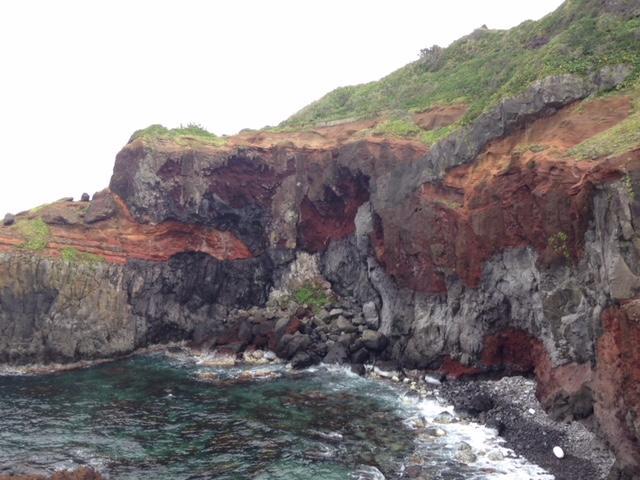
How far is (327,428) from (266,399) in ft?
18.1

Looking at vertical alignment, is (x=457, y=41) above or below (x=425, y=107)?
above

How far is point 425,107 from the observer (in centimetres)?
4462

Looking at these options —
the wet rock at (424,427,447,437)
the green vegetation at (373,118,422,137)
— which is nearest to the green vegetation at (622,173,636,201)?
the wet rock at (424,427,447,437)

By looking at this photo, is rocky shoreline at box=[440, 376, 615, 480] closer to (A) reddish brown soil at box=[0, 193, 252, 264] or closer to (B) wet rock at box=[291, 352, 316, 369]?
(B) wet rock at box=[291, 352, 316, 369]

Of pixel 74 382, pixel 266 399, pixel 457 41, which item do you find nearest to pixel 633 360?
pixel 266 399

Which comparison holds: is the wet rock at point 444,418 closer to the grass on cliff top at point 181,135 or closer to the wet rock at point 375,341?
the wet rock at point 375,341

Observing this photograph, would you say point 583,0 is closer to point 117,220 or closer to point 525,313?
point 525,313

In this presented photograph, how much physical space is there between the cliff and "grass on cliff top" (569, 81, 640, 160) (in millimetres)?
112

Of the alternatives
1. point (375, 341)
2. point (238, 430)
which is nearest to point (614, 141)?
point (375, 341)

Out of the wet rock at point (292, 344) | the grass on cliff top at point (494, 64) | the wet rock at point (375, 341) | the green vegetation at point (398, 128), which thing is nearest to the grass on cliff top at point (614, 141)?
the grass on cliff top at point (494, 64)

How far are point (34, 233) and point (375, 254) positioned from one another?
1020 inches

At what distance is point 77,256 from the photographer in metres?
40.0

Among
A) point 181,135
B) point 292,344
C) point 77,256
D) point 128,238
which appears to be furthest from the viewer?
point 181,135

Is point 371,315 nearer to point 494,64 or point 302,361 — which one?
point 302,361
